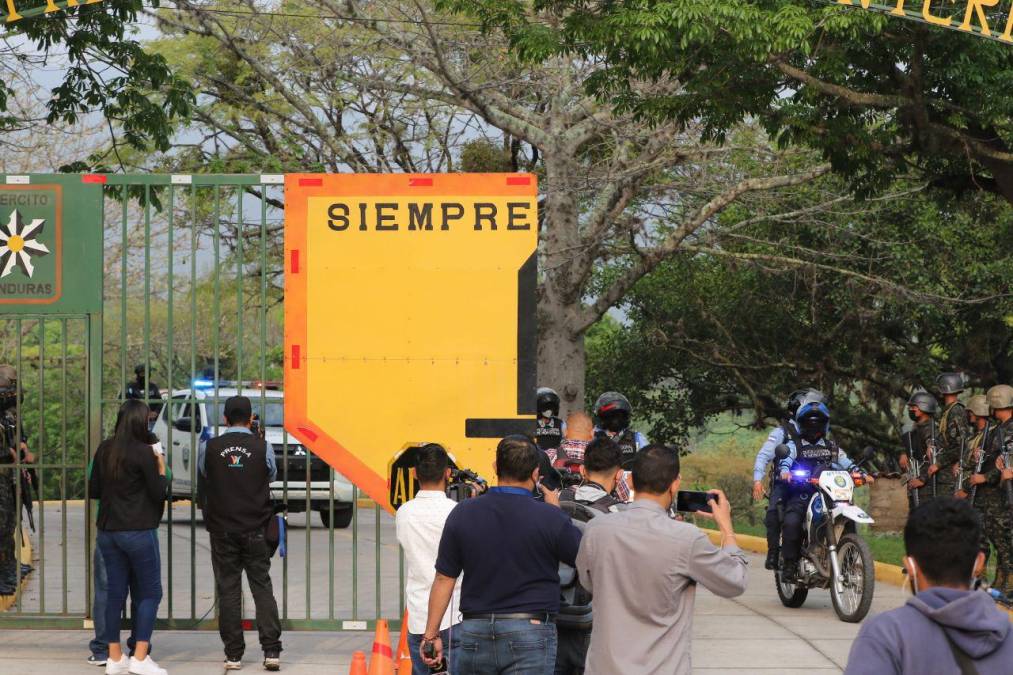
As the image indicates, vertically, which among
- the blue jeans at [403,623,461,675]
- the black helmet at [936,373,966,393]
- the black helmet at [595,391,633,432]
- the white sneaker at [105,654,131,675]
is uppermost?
the black helmet at [936,373,966,393]

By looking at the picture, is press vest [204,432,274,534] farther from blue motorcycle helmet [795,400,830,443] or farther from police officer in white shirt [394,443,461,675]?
blue motorcycle helmet [795,400,830,443]

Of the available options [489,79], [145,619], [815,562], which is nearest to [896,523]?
[489,79]

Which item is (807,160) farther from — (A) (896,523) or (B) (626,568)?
(B) (626,568)

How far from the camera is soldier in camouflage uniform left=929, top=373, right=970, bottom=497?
12828 millimetres

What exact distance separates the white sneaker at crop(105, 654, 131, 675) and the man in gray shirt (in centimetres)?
475

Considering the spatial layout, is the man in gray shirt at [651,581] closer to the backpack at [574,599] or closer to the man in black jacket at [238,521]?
the backpack at [574,599]

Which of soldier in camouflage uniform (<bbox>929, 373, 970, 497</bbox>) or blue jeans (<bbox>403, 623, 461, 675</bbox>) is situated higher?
soldier in camouflage uniform (<bbox>929, 373, 970, 497</bbox>)

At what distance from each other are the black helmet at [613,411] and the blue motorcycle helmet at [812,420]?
152 centimetres

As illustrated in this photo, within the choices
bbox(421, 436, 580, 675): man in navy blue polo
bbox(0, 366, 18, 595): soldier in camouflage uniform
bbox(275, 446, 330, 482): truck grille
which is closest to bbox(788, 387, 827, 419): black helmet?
bbox(0, 366, 18, 595): soldier in camouflage uniform

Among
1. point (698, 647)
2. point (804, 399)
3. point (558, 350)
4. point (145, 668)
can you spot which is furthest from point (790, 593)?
point (558, 350)

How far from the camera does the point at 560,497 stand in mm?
7586

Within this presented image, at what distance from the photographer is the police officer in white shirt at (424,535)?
6652 mm

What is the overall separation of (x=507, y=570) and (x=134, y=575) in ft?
13.8

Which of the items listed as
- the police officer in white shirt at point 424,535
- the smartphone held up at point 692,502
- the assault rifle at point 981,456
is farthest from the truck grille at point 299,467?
the smartphone held up at point 692,502
